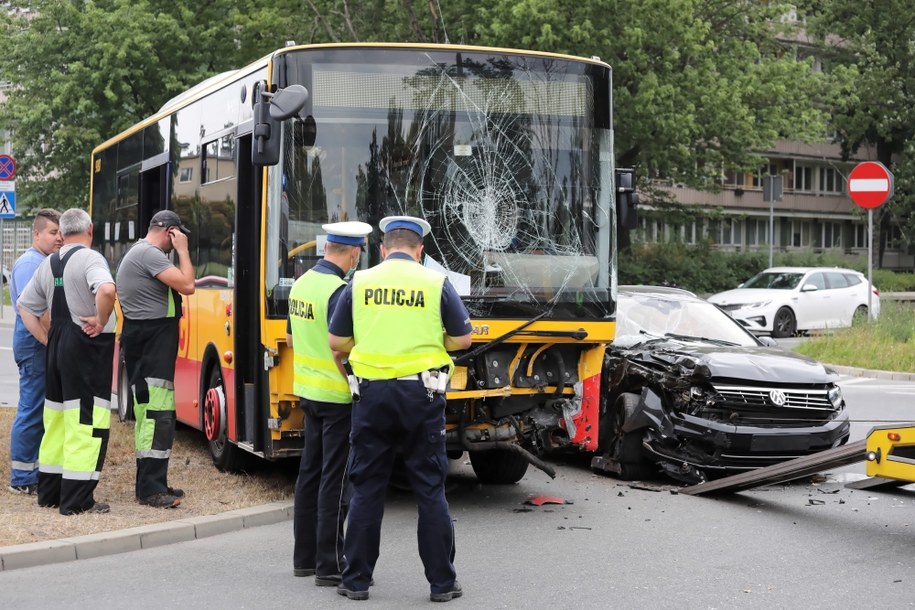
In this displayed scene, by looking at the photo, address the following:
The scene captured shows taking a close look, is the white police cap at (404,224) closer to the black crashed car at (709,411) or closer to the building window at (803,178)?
the black crashed car at (709,411)

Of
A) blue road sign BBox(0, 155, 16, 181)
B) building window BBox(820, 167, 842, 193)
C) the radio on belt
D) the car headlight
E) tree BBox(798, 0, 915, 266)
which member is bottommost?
the car headlight

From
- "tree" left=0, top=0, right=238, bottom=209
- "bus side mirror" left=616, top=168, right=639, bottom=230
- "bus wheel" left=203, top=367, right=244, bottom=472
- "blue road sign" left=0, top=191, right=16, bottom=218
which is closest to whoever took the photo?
"bus side mirror" left=616, top=168, right=639, bottom=230

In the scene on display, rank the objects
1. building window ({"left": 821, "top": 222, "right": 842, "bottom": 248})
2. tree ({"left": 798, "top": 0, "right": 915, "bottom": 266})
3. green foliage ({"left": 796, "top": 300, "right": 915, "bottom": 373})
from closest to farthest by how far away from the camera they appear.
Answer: green foliage ({"left": 796, "top": 300, "right": 915, "bottom": 373}) < tree ({"left": 798, "top": 0, "right": 915, "bottom": 266}) < building window ({"left": 821, "top": 222, "right": 842, "bottom": 248})

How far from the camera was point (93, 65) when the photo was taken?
114ft

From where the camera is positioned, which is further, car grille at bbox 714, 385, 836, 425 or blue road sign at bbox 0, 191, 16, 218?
blue road sign at bbox 0, 191, 16, 218

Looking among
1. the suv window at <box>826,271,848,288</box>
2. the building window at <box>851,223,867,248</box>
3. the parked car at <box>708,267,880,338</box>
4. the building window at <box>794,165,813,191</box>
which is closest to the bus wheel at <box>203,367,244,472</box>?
the parked car at <box>708,267,880,338</box>

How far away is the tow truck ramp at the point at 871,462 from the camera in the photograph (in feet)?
26.6

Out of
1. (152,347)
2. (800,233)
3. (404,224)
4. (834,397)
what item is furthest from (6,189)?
(800,233)

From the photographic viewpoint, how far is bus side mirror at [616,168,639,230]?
9.57 meters

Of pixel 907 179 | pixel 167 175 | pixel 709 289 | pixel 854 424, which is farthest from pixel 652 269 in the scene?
pixel 167 175

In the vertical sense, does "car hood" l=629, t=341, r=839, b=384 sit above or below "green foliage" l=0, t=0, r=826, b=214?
below

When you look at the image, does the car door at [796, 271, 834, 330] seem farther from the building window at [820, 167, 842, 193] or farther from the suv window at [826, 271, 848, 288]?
the building window at [820, 167, 842, 193]

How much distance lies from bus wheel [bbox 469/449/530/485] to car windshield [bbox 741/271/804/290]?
19639mm

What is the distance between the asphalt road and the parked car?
1829 centimetres
